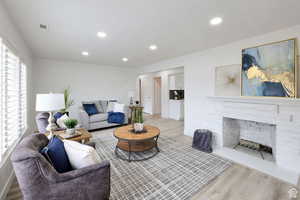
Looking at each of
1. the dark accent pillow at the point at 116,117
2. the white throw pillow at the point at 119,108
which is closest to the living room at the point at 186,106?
the dark accent pillow at the point at 116,117

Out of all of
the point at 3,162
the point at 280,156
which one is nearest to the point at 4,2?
the point at 3,162

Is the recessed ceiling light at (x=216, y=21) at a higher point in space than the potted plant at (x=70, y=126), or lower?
higher

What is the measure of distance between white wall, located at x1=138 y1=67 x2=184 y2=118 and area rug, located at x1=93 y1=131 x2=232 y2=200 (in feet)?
12.4

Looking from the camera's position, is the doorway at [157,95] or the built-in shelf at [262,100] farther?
the doorway at [157,95]

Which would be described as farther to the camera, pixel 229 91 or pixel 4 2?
pixel 229 91

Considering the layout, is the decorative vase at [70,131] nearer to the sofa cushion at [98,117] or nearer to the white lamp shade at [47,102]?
the white lamp shade at [47,102]

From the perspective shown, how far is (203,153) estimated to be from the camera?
110 inches

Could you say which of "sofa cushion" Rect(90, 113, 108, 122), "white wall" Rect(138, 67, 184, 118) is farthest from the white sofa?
"white wall" Rect(138, 67, 184, 118)

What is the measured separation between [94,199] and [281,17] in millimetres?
3404

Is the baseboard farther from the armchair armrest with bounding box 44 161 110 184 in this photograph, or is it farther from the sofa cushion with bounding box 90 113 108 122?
the sofa cushion with bounding box 90 113 108 122

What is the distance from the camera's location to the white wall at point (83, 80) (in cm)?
441

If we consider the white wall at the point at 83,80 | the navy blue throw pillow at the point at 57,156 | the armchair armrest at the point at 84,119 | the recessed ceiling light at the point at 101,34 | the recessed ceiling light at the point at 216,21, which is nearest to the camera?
the navy blue throw pillow at the point at 57,156

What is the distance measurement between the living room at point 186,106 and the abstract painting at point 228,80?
2 cm

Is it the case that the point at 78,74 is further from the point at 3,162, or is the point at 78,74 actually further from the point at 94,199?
the point at 94,199
